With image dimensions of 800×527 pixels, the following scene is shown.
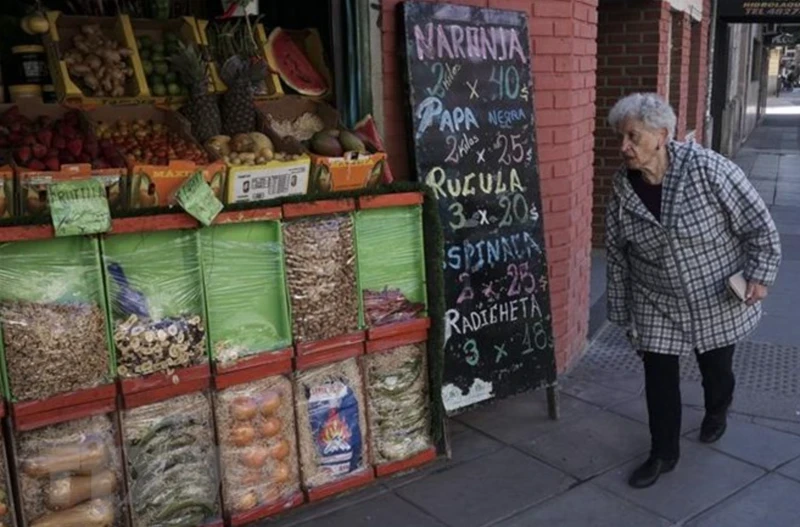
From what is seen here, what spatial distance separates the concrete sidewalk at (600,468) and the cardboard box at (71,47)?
6.10 feet

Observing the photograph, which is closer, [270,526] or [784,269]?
[270,526]

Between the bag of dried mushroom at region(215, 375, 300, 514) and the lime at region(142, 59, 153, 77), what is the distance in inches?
55.6

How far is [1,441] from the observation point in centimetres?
269

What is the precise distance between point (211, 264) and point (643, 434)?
2.35 m

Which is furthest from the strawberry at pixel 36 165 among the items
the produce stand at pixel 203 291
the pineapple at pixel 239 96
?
the pineapple at pixel 239 96

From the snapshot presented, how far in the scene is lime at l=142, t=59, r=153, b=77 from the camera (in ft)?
11.3

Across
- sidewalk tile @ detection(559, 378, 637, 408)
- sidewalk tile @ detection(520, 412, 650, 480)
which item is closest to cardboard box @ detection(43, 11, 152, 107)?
sidewalk tile @ detection(520, 412, 650, 480)

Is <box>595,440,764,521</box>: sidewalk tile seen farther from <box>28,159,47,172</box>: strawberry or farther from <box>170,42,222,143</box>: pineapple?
<box>28,159,47,172</box>: strawberry

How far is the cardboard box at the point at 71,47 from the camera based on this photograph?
3176mm

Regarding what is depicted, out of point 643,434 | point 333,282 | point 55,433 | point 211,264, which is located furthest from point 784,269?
point 55,433

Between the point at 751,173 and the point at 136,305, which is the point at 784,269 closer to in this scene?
the point at 136,305

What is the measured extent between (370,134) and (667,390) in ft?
5.68

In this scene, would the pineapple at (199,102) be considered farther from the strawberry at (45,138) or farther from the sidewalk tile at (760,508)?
the sidewalk tile at (760,508)

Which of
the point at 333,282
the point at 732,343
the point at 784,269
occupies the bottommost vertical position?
the point at 784,269
